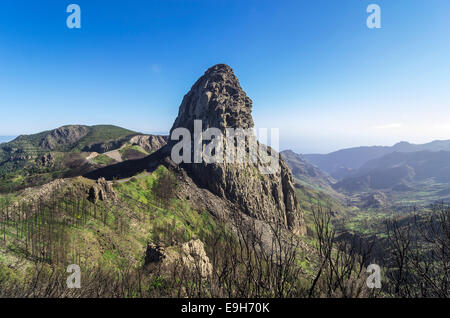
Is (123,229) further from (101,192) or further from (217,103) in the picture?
(217,103)

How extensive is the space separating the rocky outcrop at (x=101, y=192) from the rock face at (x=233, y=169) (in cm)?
4520

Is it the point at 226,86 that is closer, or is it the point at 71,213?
the point at 71,213

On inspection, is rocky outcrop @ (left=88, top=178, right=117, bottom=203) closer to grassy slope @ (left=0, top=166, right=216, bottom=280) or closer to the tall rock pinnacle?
grassy slope @ (left=0, top=166, right=216, bottom=280)

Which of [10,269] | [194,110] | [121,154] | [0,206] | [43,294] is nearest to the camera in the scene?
[43,294]

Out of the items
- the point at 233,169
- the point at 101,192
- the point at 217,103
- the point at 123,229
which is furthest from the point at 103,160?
the point at 123,229

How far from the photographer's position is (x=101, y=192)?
5653cm

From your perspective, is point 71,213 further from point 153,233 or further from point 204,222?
point 204,222

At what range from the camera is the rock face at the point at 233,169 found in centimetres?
9931

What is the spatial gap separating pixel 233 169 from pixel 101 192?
6238 centimetres

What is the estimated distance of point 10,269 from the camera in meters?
26.4

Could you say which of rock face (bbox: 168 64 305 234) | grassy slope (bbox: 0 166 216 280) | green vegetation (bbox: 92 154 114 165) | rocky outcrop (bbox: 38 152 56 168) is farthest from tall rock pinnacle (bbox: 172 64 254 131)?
rocky outcrop (bbox: 38 152 56 168)

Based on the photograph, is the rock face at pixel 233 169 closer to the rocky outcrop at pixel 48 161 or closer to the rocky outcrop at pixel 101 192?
the rocky outcrop at pixel 101 192
